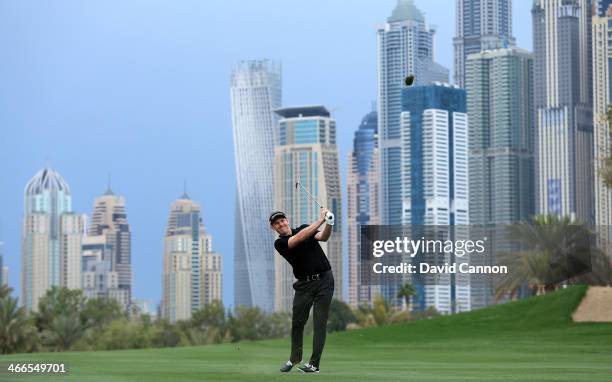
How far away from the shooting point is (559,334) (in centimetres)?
3581

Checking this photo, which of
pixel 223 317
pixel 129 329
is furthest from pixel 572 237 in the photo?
pixel 223 317

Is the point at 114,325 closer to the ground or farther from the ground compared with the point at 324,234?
closer to the ground

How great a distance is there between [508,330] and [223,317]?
10318 centimetres

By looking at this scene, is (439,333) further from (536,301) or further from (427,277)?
(427,277)

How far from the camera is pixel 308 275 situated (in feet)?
56.0

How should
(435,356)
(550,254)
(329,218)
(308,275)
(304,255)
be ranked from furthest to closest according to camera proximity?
(550,254)
(435,356)
(308,275)
(304,255)
(329,218)

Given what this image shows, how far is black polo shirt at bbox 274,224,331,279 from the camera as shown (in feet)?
55.3

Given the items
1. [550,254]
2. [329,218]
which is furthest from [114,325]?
[329,218]

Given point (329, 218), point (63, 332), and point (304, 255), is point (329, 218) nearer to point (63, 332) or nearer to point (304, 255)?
point (304, 255)

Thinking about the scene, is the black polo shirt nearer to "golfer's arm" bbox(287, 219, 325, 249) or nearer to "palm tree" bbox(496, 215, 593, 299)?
"golfer's arm" bbox(287, 219, 325, 249)

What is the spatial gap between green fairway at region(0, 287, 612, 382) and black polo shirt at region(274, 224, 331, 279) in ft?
4.23

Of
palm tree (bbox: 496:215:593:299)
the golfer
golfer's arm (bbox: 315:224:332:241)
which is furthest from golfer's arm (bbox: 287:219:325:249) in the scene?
palm tree (bbox: 496:215:593:299)

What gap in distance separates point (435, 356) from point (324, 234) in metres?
9.14

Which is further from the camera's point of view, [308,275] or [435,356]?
[435,356]
